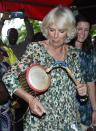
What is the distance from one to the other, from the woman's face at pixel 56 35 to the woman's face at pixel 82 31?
149cm

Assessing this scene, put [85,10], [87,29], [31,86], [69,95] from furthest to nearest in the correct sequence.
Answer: [85,10] < [87,29] < [69,95] < [31,86]

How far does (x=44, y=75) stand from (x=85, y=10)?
4.21 metres

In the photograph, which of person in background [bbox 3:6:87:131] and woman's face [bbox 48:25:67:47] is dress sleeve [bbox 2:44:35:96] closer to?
person in background [bbox 3:6:87:131]

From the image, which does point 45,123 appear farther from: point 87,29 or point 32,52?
point 87,29

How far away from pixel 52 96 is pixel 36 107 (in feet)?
0.91

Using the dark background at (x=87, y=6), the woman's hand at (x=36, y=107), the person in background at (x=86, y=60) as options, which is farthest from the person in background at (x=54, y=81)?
the dark background at (x=87, y=6)

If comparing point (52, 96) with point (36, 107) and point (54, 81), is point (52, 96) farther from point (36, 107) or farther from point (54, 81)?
point (36, 107)

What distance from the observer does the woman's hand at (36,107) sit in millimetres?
2867

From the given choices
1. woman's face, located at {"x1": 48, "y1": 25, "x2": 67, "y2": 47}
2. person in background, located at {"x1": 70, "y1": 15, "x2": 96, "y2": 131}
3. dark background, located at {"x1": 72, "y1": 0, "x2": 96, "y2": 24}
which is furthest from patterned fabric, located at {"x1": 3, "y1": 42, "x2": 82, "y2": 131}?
dark background, located at {"x1": 72, "y1": 0, "x2": 96, "y2": 24}

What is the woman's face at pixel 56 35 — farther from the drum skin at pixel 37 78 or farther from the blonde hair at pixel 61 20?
the drum skin at pixel 37 78

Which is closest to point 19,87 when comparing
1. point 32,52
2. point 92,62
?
point 32,52

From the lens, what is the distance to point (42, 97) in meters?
3.11

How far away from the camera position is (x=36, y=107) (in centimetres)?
288

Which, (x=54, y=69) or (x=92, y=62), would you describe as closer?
(x=54, y=69)
